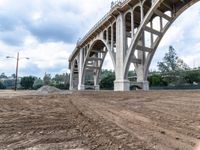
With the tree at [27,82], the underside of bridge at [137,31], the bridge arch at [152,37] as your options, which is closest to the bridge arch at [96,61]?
the underside of bridge at [137,31]

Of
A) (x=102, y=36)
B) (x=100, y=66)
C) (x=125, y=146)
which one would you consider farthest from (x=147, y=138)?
(x=100, y=66)

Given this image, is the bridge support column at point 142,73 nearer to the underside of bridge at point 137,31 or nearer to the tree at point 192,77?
the underside of bridge at point 137,31

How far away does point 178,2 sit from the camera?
31.3 m

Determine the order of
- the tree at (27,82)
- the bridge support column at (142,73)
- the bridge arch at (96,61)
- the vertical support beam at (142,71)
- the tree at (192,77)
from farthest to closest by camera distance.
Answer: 1. the tree at (27,82)
2. the tree at (192,77)
3. the bridge arch at (96,61)
4. the bridge support column at (142,73)
5. the vertical support beam at (142,71)

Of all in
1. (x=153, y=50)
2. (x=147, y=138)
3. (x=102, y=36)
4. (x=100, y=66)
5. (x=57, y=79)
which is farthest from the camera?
(x=57, y=79)

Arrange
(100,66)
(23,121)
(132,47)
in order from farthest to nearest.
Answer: (100,66)
(132,47)
(23,121)

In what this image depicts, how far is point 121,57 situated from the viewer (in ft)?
107

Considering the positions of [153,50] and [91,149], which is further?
[153,50]

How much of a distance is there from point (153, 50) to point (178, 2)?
7461 mm

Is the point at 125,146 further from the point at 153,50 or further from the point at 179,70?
the point at 179,70

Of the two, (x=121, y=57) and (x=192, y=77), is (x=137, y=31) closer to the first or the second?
(x=121, y=57)

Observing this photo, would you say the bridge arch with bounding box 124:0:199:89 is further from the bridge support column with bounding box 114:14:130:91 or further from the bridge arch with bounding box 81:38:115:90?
the bridge arch with bounding box 81:38:115:90

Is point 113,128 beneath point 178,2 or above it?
beneath

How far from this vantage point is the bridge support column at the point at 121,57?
1252 inches
